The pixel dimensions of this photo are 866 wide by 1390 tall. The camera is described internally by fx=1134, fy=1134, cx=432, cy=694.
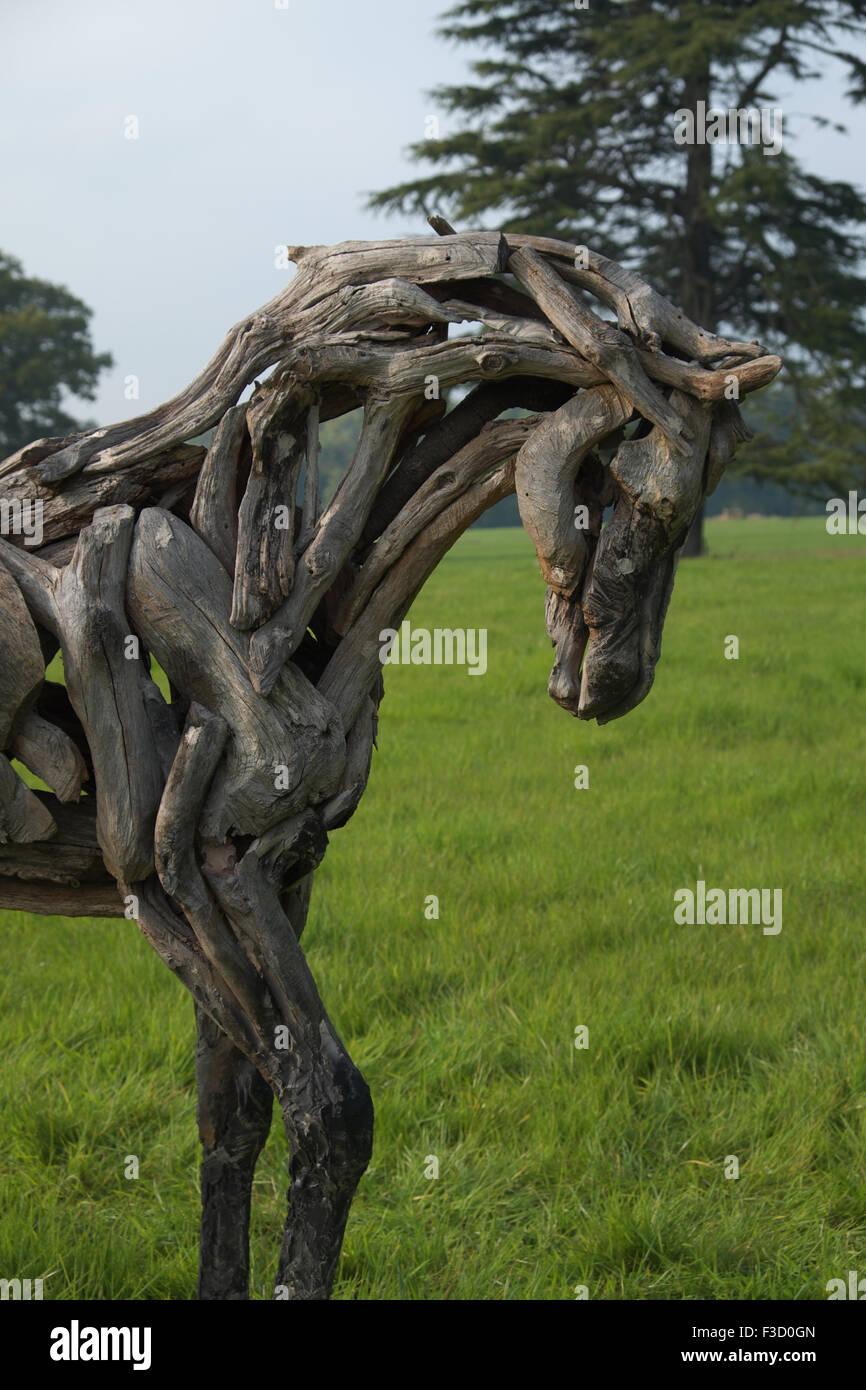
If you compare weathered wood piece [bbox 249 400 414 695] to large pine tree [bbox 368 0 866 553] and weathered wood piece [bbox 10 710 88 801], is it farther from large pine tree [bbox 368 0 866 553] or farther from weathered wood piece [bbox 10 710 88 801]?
large pine tree [bbox 368 0 866 553]

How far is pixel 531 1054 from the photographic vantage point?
11.7 feet

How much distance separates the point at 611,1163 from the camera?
3.07 meters

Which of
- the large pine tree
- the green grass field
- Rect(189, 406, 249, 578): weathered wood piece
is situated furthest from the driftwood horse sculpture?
the large pine tree

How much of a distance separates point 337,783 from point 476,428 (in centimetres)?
65

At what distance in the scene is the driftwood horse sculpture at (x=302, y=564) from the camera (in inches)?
70.9

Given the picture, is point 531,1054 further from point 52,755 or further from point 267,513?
point 267,513

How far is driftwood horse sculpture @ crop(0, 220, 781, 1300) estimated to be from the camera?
1801 mm

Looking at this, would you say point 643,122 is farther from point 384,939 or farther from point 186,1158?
point 186,1158

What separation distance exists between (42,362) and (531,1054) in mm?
29585

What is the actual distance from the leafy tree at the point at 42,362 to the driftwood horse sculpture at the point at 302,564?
29283mm

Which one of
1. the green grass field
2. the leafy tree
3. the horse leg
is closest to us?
the horse leg

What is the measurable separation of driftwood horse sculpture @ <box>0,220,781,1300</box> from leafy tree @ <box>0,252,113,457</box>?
29283mm

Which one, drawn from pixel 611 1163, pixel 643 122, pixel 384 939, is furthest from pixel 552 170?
pixel 611 1163

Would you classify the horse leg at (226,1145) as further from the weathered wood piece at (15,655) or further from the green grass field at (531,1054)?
the weathered wood piece at (15,655)
